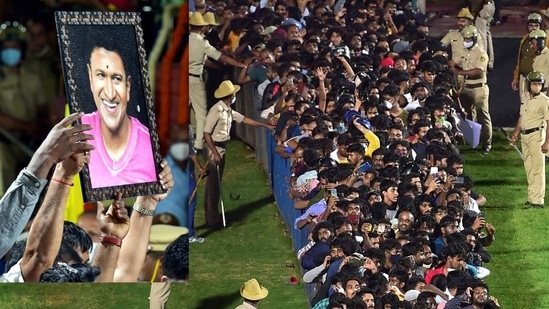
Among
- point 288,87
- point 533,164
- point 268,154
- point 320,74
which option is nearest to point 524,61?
point 533,164

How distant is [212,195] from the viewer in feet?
34.8

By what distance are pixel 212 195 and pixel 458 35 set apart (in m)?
2.24

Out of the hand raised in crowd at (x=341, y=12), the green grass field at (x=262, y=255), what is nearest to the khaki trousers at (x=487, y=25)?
the green grass field at (x=262, y=255)

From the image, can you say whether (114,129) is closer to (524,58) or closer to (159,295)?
(159,295)

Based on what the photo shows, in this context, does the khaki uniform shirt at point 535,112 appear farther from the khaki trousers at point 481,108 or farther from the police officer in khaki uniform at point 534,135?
the khaki trousers at point 481,108

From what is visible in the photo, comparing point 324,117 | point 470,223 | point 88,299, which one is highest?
point 324,117

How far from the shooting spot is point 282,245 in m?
10.6

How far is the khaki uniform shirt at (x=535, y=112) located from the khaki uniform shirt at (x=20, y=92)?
3.62 m

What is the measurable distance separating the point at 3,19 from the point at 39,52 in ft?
1.19

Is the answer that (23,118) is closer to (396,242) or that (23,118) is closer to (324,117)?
(324,117)

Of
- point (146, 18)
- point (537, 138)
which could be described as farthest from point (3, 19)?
point (537, 138)

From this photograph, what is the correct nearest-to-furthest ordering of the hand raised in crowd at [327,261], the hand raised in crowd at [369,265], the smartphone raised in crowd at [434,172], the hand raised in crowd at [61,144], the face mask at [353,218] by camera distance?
the hand raised in crowd at [369,265]
the hand raised in crowd at [327,261]
the face mask at [353,218]
the smartphone raised in crowd at [434,172]
the hand raised in crowd at [61,144]

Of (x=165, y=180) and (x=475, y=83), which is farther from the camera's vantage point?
(x=475, y=83)

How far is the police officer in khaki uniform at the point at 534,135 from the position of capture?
1065 cm
